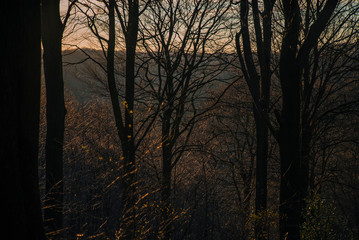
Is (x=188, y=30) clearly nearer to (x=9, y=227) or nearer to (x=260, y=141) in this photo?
(x=260, y=141)

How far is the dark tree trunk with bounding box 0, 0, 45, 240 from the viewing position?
2.50m

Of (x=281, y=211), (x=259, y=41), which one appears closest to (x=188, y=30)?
(x=259, y=41)

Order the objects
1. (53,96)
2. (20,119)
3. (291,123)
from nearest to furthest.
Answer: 1. (20,119)
2. (291,123)
3. (53,96)

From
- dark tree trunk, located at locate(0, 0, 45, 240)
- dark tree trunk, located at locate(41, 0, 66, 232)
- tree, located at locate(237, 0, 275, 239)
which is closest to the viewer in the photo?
dark tree trunk, located at locate(0, 0, 45, 240)

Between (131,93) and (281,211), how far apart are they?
13.7 feet

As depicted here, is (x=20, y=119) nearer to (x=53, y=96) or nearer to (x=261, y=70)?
(x=53, y=96)

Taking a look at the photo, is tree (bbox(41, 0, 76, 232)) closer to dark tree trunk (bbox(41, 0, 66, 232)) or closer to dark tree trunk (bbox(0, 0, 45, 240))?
dark tree trunk (bbox(41, 0, 66, 232))

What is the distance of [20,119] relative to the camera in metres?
2.68

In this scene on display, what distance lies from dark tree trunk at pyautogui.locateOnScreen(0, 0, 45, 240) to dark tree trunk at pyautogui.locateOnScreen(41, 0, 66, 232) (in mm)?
3693

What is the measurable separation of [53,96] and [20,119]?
4154 millimetres

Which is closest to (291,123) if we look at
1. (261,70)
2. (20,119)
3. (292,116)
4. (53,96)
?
(292,116)

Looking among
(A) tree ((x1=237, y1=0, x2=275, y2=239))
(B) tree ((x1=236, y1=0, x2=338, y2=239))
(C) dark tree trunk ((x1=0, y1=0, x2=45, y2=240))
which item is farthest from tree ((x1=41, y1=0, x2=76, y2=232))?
(B) tree ((x1=236, y1=0, x2=338, y2=239))

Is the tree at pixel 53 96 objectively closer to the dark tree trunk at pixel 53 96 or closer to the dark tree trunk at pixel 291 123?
the dark tree trunk at pixel 53 96

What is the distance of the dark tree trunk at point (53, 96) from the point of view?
6516 mm
